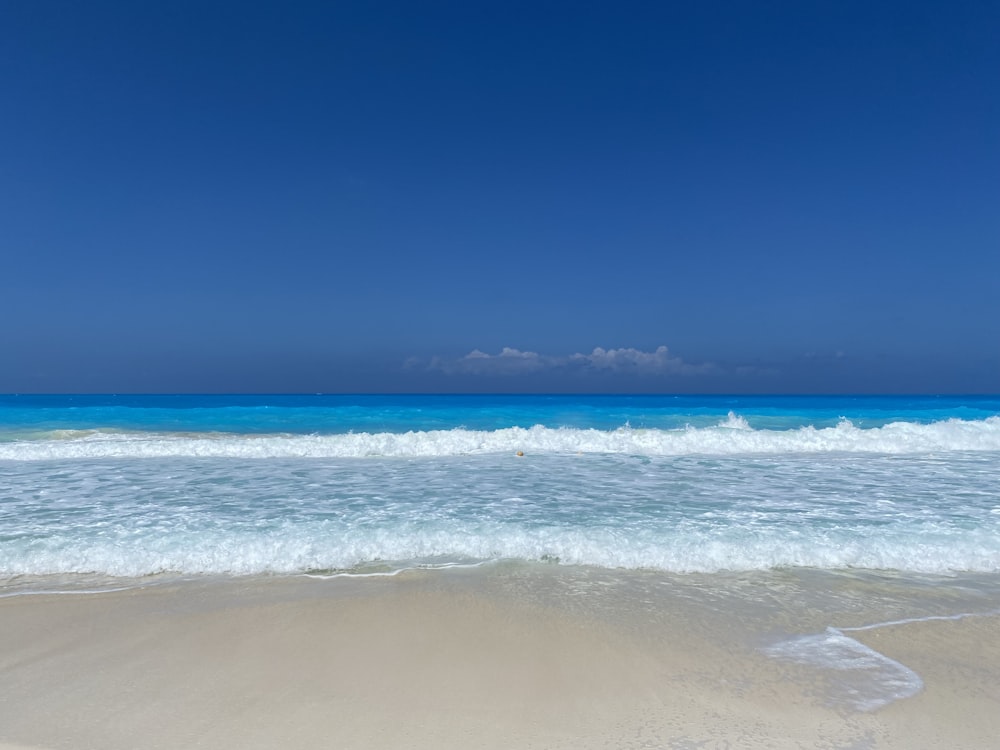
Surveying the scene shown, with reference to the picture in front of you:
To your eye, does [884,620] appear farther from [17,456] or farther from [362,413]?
[362,413]

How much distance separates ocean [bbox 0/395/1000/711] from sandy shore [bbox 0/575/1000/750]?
0.31 metres

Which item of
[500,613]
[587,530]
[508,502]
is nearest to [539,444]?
[508,502]

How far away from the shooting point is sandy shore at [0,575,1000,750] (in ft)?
11.2

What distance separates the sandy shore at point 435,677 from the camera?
3.42 m

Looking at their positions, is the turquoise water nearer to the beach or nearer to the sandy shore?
the beach

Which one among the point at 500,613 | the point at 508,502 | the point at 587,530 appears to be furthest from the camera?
the point at 508,502

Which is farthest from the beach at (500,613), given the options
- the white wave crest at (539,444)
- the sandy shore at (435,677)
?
the white wave crest at (539,444)

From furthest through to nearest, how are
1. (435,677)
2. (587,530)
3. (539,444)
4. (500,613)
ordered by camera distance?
(539,444)
(587,530)
(500,613)
(435,677)

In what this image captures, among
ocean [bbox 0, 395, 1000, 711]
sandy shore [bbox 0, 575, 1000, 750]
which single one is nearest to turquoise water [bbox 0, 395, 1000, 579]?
ocean [bbox 0, 395, 1000, 711]

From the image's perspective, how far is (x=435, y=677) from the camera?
4.09 m

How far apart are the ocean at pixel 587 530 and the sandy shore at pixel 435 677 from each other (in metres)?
0.31

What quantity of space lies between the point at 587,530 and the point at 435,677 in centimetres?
369

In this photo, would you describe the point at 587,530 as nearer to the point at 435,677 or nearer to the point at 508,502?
the point at 508,502

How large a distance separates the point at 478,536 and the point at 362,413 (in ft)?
92.2
